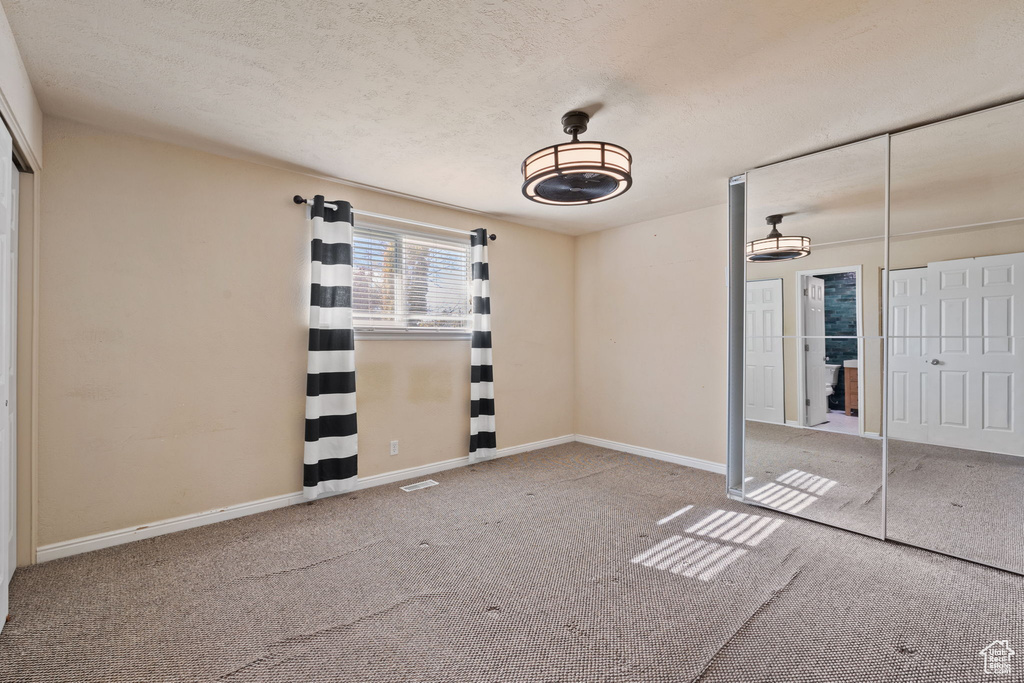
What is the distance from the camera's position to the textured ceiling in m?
1.81

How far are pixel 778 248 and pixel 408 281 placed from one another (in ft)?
9.44

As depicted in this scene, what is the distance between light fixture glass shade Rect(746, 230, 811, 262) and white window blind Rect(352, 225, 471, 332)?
2.45 meters

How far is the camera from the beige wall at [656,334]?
4.25 metres

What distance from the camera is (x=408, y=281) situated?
163 inches

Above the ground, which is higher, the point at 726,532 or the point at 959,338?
the point at 959,338

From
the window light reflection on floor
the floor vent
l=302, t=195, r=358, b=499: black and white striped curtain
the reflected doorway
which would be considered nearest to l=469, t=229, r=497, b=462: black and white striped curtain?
the floor vent

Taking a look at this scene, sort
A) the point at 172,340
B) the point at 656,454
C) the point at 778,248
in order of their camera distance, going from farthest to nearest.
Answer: the point at 656,454
the point at 778,248
the point at 172,340

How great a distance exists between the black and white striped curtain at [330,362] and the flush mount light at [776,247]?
2983 millimetres

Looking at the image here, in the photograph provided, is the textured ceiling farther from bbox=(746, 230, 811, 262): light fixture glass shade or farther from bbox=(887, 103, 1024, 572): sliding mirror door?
bbox=(746, 230, 811, 262): light fixture glass shade

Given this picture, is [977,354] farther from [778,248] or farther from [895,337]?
[778,248]

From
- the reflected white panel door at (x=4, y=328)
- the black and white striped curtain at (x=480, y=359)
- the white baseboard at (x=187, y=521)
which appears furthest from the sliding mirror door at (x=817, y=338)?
the reflected white panel door at (x=4, y=328)

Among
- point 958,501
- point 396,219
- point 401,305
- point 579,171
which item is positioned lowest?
point 958,501

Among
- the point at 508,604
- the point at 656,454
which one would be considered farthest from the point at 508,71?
the point at 656,454

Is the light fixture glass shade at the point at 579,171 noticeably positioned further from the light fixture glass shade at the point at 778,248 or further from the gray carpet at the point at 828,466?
the gray carpet at the point at 828,466
